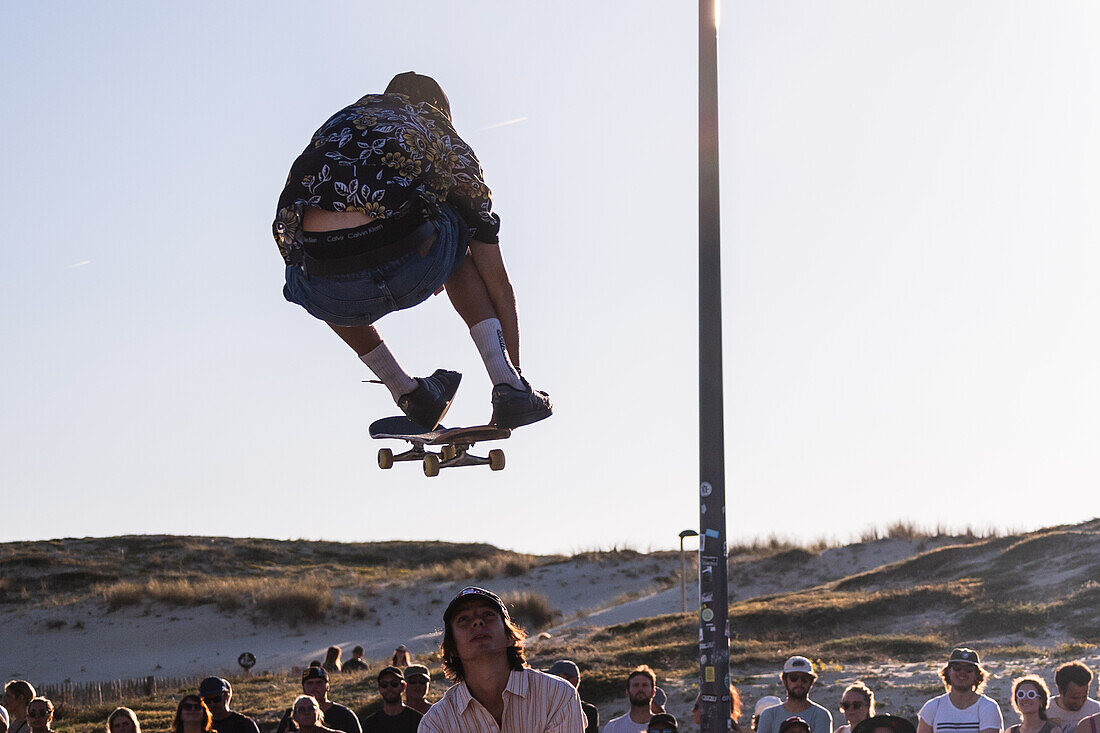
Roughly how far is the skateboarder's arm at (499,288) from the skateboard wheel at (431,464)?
2.14ft

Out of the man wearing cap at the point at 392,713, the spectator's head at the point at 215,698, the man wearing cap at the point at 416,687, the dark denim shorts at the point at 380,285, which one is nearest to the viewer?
the dark denim shorts at the point at 380,285

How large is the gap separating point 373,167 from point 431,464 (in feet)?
5.63

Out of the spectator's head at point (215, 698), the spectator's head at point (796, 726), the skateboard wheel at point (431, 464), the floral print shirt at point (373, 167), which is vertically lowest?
the spectator's head at point (796, 726)

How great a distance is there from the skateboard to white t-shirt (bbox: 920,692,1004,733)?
14.3 feet

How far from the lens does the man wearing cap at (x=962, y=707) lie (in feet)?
29.3

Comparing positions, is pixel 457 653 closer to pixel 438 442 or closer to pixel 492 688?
pixel 492 688

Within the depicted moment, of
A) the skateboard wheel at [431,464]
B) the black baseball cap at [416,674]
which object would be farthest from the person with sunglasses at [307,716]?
the skateboard wheel at [431,464]

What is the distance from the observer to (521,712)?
3988 millimetres

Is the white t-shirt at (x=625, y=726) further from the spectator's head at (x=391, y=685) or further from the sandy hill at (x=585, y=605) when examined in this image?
the sandy hill at (x=585, y=605)

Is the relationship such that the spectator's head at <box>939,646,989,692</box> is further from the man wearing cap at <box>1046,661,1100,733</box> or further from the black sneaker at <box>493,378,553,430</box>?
the black sneaker at <box>493,378,553,430</box>

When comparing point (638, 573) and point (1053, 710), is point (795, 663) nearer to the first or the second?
point (1053, 710)

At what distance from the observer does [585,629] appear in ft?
103

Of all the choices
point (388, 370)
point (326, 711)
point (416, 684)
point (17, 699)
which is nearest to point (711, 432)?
point (388, 370)

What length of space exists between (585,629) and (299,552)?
34.9 metres
